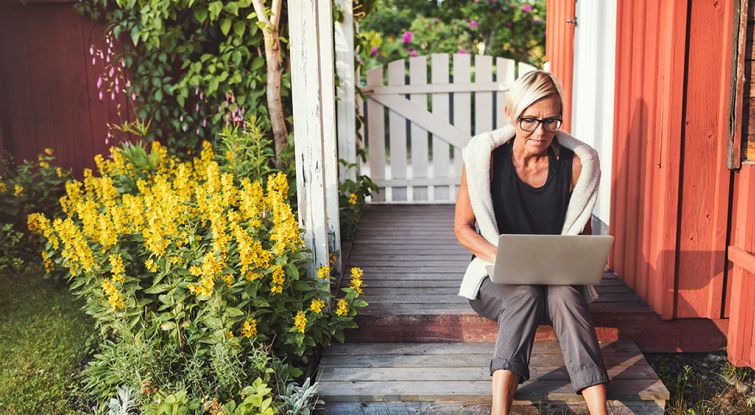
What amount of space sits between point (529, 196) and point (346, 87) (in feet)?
9.69

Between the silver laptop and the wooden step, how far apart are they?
0.53 meters

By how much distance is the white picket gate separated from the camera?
6.45m

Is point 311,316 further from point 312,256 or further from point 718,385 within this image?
point 718,385

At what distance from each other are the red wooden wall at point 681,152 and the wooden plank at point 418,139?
9.71ft

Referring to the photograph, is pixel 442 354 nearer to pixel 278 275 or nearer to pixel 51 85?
pixel 278 275

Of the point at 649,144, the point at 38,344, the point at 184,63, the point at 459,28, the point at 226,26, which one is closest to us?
the point at 649,144

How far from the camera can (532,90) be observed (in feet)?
8.87

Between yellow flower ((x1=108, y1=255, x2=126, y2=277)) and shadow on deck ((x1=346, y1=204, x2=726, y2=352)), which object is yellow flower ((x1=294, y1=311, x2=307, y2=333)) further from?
yellow flower ((x1=108, y1=255, x2=126, y2=277))

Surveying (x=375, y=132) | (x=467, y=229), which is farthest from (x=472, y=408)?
(x=375, y=132)

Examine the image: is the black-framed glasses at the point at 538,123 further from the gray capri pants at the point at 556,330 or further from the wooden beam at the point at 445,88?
the wooden beam at the point at 445,88

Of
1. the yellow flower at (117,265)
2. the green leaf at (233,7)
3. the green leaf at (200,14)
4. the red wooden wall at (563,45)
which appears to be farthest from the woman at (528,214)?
the green leaf at (200,14)

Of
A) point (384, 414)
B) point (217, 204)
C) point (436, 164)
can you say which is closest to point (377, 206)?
point (436, 164)

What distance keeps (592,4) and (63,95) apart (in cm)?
400

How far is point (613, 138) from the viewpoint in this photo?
13.2ft
